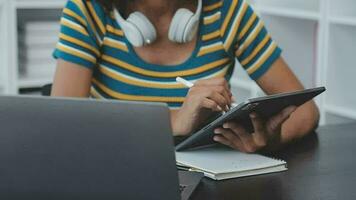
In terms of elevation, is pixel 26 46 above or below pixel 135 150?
above

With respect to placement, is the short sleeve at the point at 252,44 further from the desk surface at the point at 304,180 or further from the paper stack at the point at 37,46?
the paper stack at the point at 37,46

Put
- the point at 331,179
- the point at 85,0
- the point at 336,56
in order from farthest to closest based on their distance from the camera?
the point at 336,56
the point at 85,0
the point at 331,179

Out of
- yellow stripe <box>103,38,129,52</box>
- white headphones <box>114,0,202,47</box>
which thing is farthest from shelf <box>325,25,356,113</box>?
yellow stripe <box>103,38,129,52</box>

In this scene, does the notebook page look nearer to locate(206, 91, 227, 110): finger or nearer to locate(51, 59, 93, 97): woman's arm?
locate(206, 91, 227, 110): finger

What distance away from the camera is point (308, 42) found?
266 cm

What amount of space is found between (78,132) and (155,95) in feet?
2.40

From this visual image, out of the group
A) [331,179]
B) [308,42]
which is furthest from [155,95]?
[308,42]

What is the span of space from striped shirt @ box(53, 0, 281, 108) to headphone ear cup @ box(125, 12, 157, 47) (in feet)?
0.18

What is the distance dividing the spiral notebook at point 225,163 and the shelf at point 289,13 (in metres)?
1.29

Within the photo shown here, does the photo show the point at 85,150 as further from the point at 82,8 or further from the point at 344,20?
the point at 344,20

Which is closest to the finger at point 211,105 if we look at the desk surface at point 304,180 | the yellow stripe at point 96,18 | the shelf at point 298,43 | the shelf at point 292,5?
the desk surface at point 304,180

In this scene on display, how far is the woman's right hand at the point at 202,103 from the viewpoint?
4.00 feet

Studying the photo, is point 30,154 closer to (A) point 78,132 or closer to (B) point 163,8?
(A) point 78,132

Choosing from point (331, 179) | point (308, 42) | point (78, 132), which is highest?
point (308, 42)
